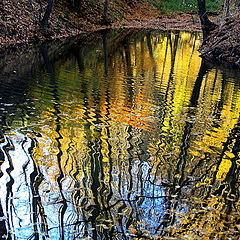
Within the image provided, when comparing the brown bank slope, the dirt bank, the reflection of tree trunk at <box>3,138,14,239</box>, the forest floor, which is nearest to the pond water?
the reflection of tree trunk at <box>3,138,14,239</box>

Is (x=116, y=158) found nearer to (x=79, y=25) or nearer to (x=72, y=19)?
(x=79, y=25)

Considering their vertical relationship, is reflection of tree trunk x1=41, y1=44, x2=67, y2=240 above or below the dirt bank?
below

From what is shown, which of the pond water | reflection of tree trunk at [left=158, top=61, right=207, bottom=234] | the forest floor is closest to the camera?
the pond water

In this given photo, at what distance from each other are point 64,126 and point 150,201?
3.23 meters

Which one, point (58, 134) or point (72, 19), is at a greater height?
point (72, 19)

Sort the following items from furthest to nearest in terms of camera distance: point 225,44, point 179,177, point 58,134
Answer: point 225,44 < point 58,134 < point 179,177

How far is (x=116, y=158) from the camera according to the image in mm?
5590

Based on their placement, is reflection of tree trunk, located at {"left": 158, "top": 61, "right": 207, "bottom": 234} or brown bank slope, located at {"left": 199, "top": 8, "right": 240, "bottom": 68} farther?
brown bank slope, located at {"left": 199, "top": 8, "right": 240, "bottom": 68}

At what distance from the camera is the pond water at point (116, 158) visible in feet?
12.9

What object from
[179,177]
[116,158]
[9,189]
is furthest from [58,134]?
[179,177]

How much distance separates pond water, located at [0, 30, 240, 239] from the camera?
3.94 metres

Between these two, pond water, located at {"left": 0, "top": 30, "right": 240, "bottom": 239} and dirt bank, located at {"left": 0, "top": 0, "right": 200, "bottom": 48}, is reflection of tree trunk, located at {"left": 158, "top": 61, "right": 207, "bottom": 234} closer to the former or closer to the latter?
pond water, located at {"left": 0, "top": 30, "right": 240, "bottom": 239}

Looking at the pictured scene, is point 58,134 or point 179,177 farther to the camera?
point 58,134

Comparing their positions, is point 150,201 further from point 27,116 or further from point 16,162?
point 27,116
